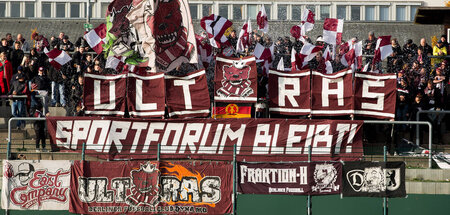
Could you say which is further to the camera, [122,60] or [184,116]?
[122,60]

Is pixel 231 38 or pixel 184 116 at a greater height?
pixel 231 38

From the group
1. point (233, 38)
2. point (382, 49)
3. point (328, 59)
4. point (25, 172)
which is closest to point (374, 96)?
point (382, 49)

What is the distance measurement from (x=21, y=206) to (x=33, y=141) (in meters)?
Answer: 2.90

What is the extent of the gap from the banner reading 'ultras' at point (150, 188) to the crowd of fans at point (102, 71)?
276 centimetres

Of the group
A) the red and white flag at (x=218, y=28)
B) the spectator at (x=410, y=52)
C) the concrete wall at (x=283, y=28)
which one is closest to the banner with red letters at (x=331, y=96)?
the red and white flag at (x=218, y=28)

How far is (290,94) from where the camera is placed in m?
20.2

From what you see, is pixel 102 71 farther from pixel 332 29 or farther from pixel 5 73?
pixel 332 29

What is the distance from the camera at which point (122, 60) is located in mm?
21609

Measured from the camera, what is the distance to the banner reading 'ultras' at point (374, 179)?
60.6 feet

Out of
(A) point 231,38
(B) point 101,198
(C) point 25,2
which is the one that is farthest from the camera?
(C) point 25,2

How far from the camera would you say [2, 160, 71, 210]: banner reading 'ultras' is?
1862 centimetres

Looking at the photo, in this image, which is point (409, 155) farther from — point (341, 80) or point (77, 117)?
point (77, 117)

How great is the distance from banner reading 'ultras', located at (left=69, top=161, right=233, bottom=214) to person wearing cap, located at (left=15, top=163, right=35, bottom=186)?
1072 mm

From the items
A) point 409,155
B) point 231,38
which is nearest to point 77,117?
point 231,38
